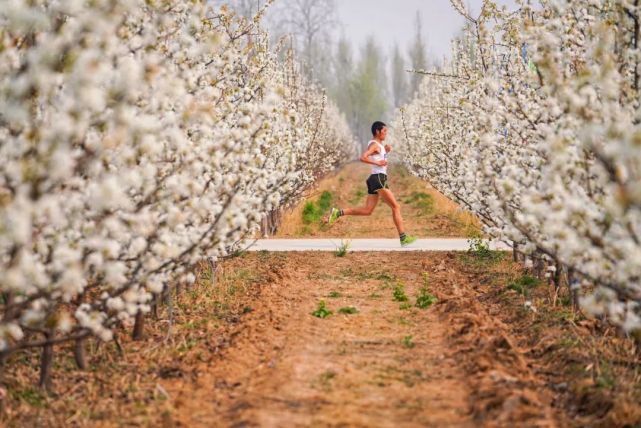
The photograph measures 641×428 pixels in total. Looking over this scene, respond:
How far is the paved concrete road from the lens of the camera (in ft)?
44.2

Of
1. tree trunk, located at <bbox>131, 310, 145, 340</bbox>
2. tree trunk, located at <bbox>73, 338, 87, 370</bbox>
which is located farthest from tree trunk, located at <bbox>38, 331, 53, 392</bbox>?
tree trunk, located at <bbox>131, 310, 145, 340</bbox>

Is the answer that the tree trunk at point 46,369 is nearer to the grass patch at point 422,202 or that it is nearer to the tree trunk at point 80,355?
the tree trunk at point 80,355

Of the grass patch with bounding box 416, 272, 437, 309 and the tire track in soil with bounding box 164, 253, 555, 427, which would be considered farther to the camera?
the grass patch with bounding box 416, 272, 437, 309

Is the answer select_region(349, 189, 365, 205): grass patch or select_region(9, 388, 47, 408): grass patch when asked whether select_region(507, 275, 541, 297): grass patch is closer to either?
select_region(9, 388, 47, 408): grass patch

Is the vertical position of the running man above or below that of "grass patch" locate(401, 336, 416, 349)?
above

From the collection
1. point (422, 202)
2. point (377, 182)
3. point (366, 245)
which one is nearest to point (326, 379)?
point (377, 182)

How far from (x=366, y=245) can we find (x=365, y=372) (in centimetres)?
809

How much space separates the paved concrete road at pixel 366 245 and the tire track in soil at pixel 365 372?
13.2ft

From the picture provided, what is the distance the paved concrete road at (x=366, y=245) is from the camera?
530 inches

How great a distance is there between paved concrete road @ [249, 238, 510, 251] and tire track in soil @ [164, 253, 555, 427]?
4.04m

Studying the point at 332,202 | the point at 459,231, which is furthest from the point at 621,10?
the point at 332,202

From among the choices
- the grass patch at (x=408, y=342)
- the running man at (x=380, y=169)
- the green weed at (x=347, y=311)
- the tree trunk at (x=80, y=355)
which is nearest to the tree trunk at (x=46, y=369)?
the tree trunk at (x=80, y=355)

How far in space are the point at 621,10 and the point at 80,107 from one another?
13.9 ft

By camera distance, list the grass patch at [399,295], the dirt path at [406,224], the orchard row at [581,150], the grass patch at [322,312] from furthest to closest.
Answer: the dirt path at [406,224], the grass patch at [399,295], the grass patch at [322,312], the orchard row at [581,150]
